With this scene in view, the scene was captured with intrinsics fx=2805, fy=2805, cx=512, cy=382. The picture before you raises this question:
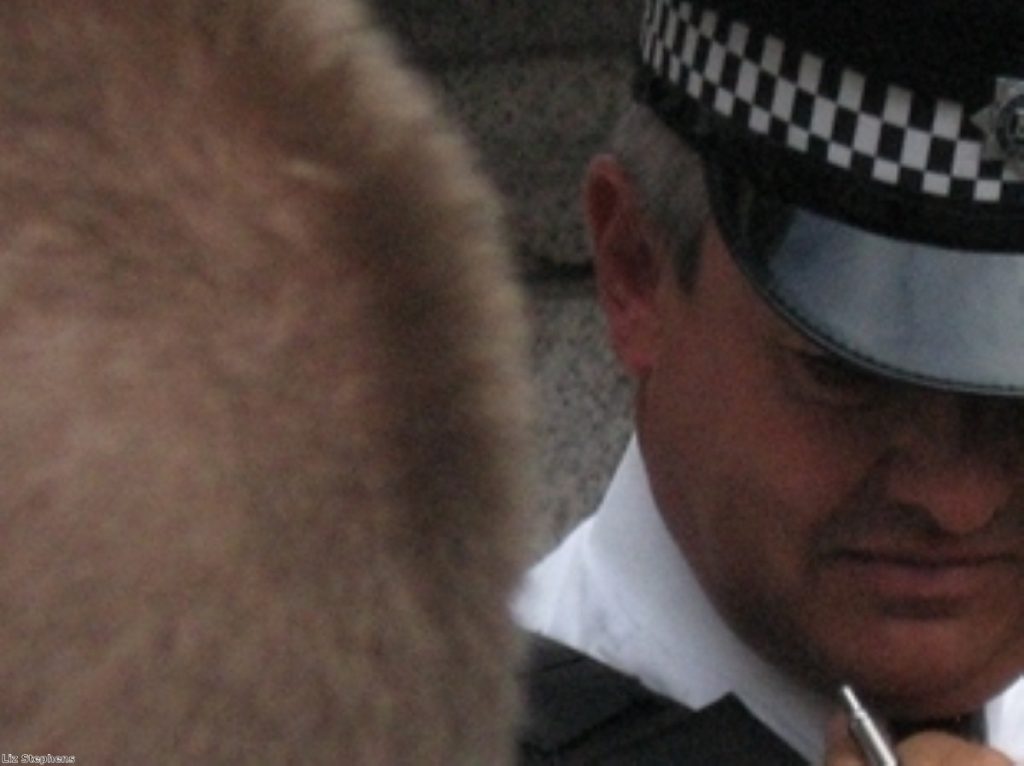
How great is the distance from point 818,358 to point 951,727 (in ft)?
0.78

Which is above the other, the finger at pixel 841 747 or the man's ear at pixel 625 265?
the man's ear at pixel 625 265

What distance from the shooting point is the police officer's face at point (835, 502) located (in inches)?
53.5

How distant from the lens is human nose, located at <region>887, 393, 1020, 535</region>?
1.35 meters

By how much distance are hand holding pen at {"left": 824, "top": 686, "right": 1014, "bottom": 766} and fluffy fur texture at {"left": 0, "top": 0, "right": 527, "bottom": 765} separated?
45 cm

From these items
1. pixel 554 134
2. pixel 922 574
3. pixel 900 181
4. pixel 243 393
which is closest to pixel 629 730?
pixel 922 574

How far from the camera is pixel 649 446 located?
148 cm

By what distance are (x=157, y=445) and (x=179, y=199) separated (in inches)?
2.9

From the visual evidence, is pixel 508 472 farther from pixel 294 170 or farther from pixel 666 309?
pixel 666 309

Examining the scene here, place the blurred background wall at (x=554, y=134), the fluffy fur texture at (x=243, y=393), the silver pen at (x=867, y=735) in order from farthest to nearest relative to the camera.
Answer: the blurred background wall at (x=554, y=134), the silver pen at (x=867, y=735), the fluffy fur texture at (x=243, y=393)

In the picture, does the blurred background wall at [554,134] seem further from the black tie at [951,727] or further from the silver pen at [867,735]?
the silver pen at [867,735]

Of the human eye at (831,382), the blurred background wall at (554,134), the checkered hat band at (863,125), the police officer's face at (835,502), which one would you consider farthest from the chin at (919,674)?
the blurred background wall at (554,134)

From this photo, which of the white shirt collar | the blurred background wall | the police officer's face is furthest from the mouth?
the blurred background wall

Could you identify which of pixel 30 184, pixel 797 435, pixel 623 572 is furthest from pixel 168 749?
pixel 623 572

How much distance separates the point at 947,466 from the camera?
1348 mm
